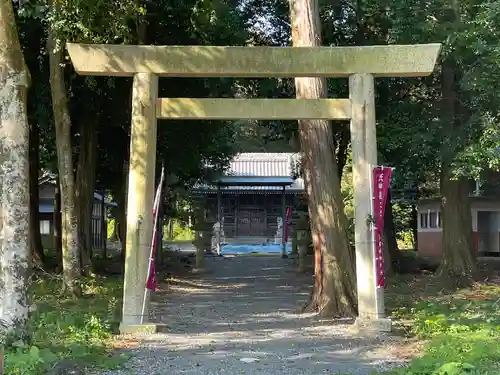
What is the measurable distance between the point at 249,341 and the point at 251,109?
3.58 metres

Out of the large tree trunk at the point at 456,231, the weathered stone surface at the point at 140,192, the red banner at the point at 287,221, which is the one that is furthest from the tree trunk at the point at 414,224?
the weathered stone surface at the point at 140,192

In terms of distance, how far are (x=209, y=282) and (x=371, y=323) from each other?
36.3ft

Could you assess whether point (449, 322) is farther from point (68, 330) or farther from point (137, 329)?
Result: point (68, 330)

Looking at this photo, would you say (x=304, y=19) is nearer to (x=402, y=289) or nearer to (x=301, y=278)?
(x=402, y=289)

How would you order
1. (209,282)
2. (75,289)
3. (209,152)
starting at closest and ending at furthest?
(75,289), (209,282), (209,152)

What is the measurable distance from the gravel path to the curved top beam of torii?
4.11 metres

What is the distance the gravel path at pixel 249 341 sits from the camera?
327 inches

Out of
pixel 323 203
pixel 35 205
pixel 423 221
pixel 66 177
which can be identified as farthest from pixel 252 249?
pixel 323 203

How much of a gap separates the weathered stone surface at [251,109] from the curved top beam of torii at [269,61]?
17.2 inches

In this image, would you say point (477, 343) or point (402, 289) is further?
point (402, 289)

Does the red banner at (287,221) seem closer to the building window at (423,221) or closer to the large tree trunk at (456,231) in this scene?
the building window at (423,221)

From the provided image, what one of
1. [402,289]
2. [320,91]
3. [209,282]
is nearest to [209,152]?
[209,282]

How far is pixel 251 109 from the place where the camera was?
35.5ft

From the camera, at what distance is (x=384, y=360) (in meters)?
8.63
